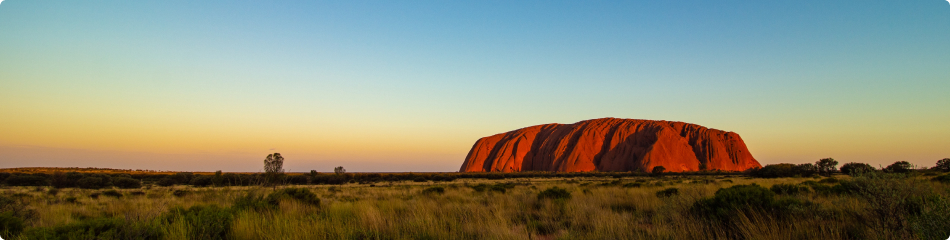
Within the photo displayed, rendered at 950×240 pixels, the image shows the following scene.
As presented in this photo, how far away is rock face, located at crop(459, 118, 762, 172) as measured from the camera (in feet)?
267

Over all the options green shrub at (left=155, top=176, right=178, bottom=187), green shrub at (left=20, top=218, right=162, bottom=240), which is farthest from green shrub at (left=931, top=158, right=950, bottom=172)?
green shrub at (left=155, top=176, right=178, bottom=187)

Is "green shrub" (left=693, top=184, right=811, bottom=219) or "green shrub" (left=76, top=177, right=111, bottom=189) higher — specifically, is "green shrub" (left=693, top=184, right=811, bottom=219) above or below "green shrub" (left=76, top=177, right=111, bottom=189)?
above

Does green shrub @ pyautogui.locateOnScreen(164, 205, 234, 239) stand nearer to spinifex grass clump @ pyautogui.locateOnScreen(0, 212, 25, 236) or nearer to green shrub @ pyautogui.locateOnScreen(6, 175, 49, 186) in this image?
spinifex grass clump @ pyautogui.locateOnScreen(0, 212, 25, 236)

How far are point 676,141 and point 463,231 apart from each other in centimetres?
8957

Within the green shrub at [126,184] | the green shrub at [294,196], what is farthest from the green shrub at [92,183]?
the green shrub at [294,196]

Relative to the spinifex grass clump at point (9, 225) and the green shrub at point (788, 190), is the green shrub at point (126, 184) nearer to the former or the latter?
the spinifex grass clump at point (9, 225)

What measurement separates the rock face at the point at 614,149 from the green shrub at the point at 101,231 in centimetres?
7958

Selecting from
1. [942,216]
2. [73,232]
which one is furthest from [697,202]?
[73,232]

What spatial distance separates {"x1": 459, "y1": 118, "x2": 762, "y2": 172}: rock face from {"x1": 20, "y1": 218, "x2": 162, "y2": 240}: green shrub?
79576 millimetres

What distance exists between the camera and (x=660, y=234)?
4875 mm

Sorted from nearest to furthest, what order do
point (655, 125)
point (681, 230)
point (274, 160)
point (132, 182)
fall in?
point (681, 230) → point (132, 182) → point (274, 160) → point (655, 125)

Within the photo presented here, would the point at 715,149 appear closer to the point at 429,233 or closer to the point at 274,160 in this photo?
the point at 274,160

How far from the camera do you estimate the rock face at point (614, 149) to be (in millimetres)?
81250

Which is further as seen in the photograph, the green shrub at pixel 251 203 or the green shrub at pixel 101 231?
the green shrub at pixel 251 203
